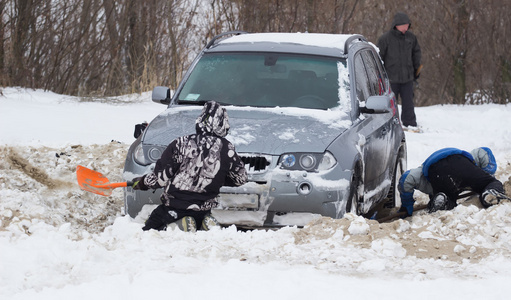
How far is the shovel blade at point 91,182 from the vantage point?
6640 millimetres

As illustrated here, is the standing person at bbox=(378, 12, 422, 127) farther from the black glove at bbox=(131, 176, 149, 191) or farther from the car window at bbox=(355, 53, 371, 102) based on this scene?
the black glove at bbox=(131, 176, 149, 191)

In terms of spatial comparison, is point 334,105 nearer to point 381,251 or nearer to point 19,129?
point 381,251

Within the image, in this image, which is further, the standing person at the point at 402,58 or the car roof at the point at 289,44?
the standing person at the point at 402,58

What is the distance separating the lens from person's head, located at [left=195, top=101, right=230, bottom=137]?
5945mm

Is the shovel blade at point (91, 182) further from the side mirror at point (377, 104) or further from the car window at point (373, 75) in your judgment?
the car window at point (373, 75)

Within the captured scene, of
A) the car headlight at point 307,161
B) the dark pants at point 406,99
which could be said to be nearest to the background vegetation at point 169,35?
the dark pants at point 406,99

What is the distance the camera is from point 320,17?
60.4 ft

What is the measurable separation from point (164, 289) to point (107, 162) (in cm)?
509

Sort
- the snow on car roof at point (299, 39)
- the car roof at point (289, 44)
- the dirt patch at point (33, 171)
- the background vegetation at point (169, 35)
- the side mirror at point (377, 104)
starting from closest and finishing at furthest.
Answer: the side mirror at point (377, 104)
the car roof at point (289, 44)
the snow on car roof at point (299, 39)
the dirt patch at point (33, 171)
the background vegetation at point (169, 35)

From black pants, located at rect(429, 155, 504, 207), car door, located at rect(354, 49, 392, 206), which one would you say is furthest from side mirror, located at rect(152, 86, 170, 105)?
black pants, located at rect(429, 155, 504, 207)

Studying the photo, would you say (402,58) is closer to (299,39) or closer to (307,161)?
(299,39)

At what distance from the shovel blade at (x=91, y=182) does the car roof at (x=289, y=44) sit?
1890 millimetres

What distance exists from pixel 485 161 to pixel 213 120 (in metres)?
2.95

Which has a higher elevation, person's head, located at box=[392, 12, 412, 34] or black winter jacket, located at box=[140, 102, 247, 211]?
person's head, located at box=[392, 12, 412, 34]
